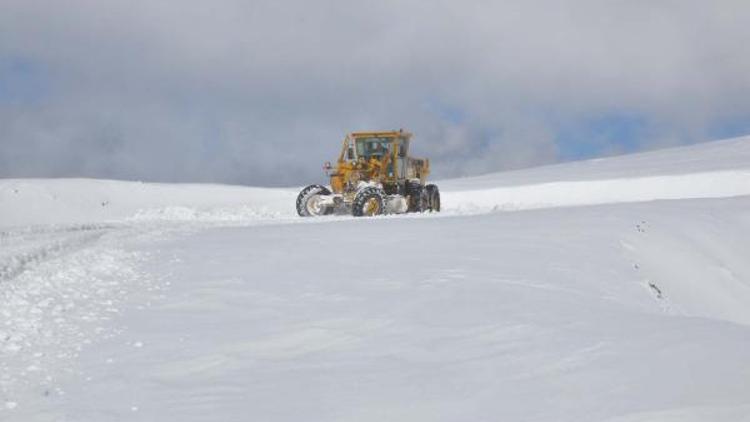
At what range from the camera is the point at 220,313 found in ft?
24.4

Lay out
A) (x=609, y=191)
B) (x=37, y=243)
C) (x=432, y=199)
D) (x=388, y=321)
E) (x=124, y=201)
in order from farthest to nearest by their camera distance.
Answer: (x=609, y=191) → (x=124, y=201) → (x=432, y=199) → (x=37, y=243) → (x=388, y=321)

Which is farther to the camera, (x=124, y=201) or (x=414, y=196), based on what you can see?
(x=124, y=201)

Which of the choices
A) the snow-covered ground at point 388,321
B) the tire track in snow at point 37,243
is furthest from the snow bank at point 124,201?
the snow-covered ground at point 388,321

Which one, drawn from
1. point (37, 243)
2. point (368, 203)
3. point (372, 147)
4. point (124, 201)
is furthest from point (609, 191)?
point (37, 243)

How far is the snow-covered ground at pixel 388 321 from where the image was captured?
479 cm

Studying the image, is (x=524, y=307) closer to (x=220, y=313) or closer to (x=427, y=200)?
(x=220, y=313)

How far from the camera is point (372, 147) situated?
880 inches

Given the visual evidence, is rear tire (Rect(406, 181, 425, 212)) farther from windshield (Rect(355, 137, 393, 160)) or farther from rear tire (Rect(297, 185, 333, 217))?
rear tire (Rect(297, 185, 333, 217))

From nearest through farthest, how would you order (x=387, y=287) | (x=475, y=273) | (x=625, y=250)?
(x=387, y=287) → (x=475, y=273) → (x=625, y=250)

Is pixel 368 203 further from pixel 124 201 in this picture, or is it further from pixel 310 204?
pixel 124 201

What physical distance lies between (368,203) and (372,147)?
2.29 metres

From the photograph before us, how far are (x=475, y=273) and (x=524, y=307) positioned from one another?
1.80 m

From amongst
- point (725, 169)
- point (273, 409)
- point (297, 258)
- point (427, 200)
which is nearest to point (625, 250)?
point (297, 258)

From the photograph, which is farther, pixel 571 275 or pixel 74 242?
pixel 74 242
